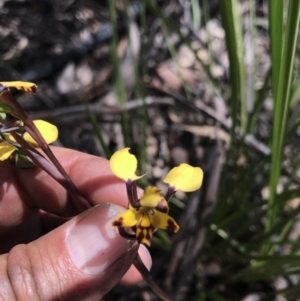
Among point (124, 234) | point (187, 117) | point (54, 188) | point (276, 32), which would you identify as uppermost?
point (276, 32)

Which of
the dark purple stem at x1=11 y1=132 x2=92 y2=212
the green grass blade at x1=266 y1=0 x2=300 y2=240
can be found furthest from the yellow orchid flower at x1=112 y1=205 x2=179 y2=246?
the green grass blade at x1=266 y1=0 x2=300 y2=240

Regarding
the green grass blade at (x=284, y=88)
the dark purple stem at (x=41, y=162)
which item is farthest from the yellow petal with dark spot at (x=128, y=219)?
the green grass blade at (x=284, y=88)

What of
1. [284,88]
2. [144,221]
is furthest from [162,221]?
[284,88]

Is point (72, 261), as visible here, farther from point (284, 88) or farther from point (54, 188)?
point (284, 88)

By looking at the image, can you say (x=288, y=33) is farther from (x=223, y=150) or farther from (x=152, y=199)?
(x=223, y=150)

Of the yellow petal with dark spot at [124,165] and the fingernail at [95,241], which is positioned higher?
the yellow petal with dark spot at [124,165]

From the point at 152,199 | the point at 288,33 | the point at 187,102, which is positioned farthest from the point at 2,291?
the point at 187,102

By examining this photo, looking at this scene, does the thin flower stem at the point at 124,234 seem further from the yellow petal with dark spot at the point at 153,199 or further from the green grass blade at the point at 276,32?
the green grass blade at the point at 276,32
